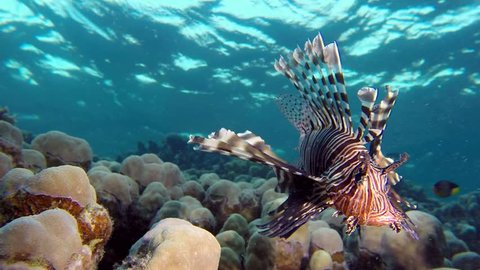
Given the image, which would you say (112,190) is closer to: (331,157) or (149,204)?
(149,204)

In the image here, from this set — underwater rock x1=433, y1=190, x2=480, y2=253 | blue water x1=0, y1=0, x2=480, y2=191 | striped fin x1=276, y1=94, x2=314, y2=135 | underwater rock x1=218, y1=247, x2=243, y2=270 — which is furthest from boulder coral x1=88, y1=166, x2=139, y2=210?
blue water x1=0, y1=0, x2=480, y2=191

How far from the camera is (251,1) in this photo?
1200 centimetres

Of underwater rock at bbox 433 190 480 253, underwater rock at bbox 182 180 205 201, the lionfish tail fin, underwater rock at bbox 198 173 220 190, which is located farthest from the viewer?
underwater rock at bbox 433 190 480 253

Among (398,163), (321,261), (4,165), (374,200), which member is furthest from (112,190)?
(398,163)

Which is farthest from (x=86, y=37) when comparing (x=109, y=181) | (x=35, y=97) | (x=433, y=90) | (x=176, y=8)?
(x=433, y=90)

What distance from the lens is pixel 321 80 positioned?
2.88 m

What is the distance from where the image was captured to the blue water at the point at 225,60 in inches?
501

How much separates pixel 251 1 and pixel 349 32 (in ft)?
14.2

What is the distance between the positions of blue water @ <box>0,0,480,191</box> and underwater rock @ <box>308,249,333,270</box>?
1063cm

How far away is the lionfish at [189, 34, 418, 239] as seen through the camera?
6.57 feet

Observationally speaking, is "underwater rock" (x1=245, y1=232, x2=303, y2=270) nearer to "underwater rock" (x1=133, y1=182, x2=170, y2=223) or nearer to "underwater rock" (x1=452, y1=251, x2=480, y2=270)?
"underwater rock" (x1=133, y1=182, x2=170, y2=223)

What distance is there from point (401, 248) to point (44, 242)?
321cm

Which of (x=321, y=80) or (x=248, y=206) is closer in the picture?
(x=321, y=80)

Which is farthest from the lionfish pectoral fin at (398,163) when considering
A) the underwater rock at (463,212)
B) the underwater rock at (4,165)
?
the underwater rock at (463,212)
